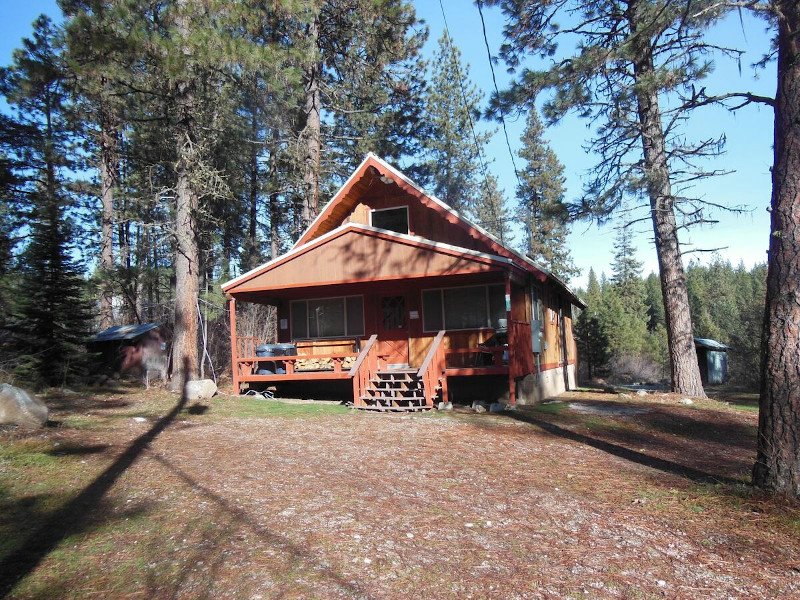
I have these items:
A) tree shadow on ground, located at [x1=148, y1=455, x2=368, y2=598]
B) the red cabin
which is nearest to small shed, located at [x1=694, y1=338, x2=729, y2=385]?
the red cabin

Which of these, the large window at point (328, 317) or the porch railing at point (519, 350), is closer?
the porch railing at point (519, 350)

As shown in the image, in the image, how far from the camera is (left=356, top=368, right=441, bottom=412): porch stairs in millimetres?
11523

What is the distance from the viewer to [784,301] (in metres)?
5.04

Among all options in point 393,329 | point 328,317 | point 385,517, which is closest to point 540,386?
point 393,329

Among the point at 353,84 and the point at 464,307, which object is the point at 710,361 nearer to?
the point at 464,307

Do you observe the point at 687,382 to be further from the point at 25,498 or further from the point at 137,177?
the point at 137,177

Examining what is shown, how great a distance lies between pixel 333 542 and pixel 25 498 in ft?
10.0

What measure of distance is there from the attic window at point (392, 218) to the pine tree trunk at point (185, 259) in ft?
16.4

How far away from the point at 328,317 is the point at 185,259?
13.2ft

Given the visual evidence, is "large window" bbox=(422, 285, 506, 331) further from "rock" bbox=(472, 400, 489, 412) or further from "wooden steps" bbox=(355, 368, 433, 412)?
"rock" bbox=(472, 400, 489, 412)

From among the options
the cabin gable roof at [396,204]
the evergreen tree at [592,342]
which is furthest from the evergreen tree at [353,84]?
the evergreen tree at [592,342]

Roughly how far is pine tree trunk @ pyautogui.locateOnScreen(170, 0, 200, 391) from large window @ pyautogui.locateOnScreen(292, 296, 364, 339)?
285 cm

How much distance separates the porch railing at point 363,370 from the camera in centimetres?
1206

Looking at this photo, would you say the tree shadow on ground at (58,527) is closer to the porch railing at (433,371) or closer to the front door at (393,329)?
the porch railing at (433,371)
